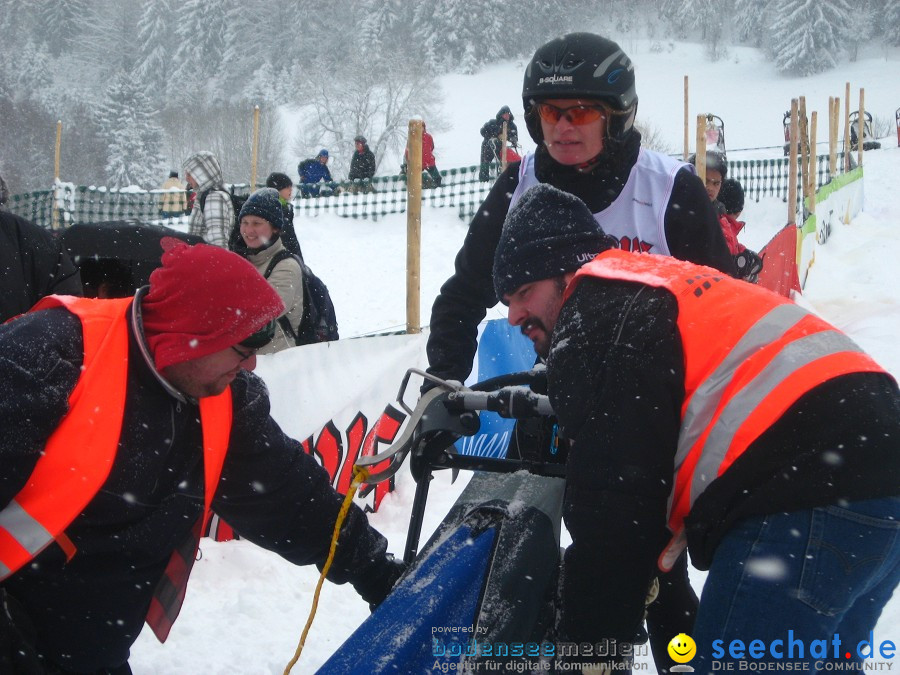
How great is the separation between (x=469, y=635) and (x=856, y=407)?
829 mm

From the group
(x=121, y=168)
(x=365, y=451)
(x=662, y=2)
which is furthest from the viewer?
(x=662, y=2)

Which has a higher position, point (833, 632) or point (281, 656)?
point (833, 632)

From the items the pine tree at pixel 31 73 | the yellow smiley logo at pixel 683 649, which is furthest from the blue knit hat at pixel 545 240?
the pine tree at pixel 31 73

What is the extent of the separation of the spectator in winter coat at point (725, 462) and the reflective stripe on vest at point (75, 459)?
977 millimetres

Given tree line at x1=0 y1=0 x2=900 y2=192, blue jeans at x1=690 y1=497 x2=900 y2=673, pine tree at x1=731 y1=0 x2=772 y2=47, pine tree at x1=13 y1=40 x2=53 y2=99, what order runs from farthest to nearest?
pine tree at x1=731 y1=0 x2=772 y2=47 → pine tree at x1=13 y1=40 x2=53 y2=99 → tree line at x1=0 y1=0 x2=900 y2=192 → blue jeans at x1=690 y1=497 x2=900 y2=673

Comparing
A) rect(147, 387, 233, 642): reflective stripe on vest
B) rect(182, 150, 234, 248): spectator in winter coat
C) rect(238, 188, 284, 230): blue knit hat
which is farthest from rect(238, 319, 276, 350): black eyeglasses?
rect(182, 150, 234, 248): spectator in winter coat

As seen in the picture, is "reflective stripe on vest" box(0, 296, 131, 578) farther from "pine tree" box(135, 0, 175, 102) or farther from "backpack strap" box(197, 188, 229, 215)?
"pine tree" box(135, 0, 175, 102)

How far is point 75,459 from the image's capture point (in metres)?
1.77

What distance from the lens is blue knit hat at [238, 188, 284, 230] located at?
4844 millimetres

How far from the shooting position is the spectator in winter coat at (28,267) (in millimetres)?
3059

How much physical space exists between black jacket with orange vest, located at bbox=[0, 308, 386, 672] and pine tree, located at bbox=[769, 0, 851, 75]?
197ft

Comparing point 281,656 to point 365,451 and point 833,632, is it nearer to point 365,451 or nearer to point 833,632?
point 365,451

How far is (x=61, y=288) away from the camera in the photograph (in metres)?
3.24

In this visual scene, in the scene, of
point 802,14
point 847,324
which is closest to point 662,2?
point 802,14
